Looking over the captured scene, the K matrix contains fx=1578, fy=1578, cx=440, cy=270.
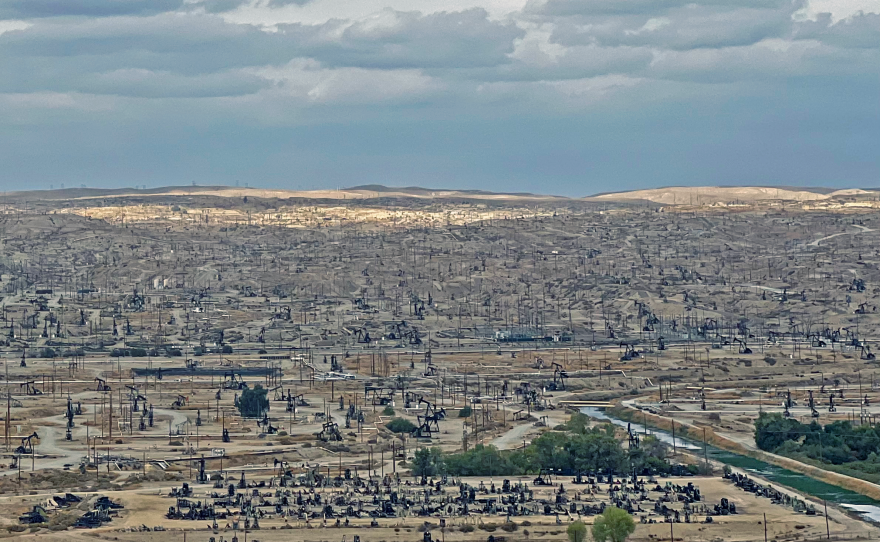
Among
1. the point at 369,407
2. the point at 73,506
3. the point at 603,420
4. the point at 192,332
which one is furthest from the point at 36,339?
the point at 73,506

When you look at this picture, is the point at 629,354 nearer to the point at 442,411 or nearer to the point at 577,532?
the point at 442,411

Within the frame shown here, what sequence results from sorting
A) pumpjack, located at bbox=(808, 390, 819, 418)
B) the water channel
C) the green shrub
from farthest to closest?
pumpjack, located at bbox=(808, 390, 819, 418), the green shrub, the water channel

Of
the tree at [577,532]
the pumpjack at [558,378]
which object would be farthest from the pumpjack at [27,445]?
the pumpjack at [558,378]

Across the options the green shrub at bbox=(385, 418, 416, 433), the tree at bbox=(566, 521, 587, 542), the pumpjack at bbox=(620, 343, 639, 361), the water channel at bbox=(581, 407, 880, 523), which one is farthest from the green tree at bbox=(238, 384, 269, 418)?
the tree at bbox=(566, 521, 587, 542)

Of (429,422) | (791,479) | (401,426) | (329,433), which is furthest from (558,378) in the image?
(791,479)

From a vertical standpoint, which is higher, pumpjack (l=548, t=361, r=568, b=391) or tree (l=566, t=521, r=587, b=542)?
tree (l=566, t=521, r=587, b=542)

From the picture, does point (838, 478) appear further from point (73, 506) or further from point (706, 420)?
point (73, 506)

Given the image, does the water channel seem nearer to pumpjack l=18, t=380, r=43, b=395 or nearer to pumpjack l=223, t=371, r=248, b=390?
pumpjack l=223, t=371, r=248, b=390
